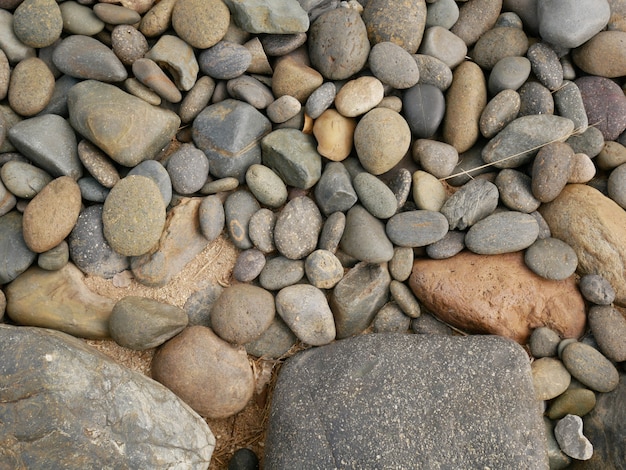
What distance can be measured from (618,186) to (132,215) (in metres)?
2.40

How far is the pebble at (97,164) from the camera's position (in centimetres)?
266

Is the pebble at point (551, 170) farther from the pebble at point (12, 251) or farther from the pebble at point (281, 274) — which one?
the pebble at point (12, 251)

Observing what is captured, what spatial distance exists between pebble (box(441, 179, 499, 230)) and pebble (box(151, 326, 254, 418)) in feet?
4.13

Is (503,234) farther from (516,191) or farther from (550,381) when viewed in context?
(550,381)

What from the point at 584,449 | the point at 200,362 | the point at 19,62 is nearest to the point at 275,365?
the point at 200,362

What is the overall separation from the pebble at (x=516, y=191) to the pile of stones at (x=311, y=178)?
0.01 metres

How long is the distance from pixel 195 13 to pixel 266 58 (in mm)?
410

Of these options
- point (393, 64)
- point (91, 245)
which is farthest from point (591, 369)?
point (91, 245)

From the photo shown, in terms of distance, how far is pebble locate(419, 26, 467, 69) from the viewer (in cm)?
301

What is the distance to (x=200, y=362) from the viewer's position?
2.62m

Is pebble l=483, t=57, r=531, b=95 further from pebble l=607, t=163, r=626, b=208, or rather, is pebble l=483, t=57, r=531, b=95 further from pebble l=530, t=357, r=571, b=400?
pebble l=530, t=357, r=571, b=400

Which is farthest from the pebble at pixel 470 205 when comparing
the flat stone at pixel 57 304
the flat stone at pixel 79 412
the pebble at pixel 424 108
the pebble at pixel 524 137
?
the flat stone at pixel 57 304

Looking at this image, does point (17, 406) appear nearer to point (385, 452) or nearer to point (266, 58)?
point (385, 452)

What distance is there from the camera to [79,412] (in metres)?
2.11
